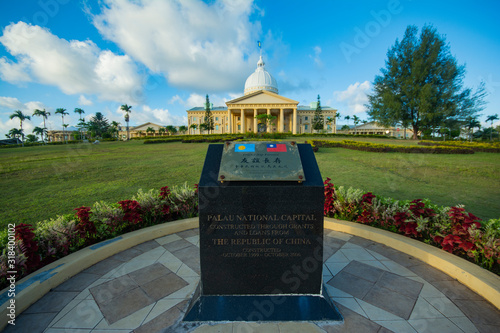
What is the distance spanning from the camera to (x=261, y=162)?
258 centimetres

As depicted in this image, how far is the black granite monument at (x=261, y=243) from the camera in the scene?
2.38 m

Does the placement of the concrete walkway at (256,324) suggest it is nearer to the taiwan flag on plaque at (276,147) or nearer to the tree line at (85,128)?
the taiwan flag on plaque at (276,147)

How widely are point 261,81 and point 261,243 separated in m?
61.2

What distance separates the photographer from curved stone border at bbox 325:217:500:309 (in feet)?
8.48

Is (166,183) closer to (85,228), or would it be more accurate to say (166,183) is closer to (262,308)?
(85,228)

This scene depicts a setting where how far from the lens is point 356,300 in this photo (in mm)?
2629

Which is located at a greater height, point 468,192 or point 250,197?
point 250,197

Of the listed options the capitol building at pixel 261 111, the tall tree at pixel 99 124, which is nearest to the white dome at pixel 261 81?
the capitol building at pixel 261 111

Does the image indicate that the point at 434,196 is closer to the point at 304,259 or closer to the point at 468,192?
the point at 468,192

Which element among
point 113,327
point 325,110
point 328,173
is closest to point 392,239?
point 113,327

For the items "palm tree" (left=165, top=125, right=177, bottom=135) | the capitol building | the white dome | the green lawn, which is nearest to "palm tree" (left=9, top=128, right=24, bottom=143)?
"palm tree" (left=165, top=125, right=177, bottom=135)

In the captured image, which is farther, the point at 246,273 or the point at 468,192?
the point at 468,192

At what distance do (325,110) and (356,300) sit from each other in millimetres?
71726

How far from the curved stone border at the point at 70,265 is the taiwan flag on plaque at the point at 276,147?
2771 mm
